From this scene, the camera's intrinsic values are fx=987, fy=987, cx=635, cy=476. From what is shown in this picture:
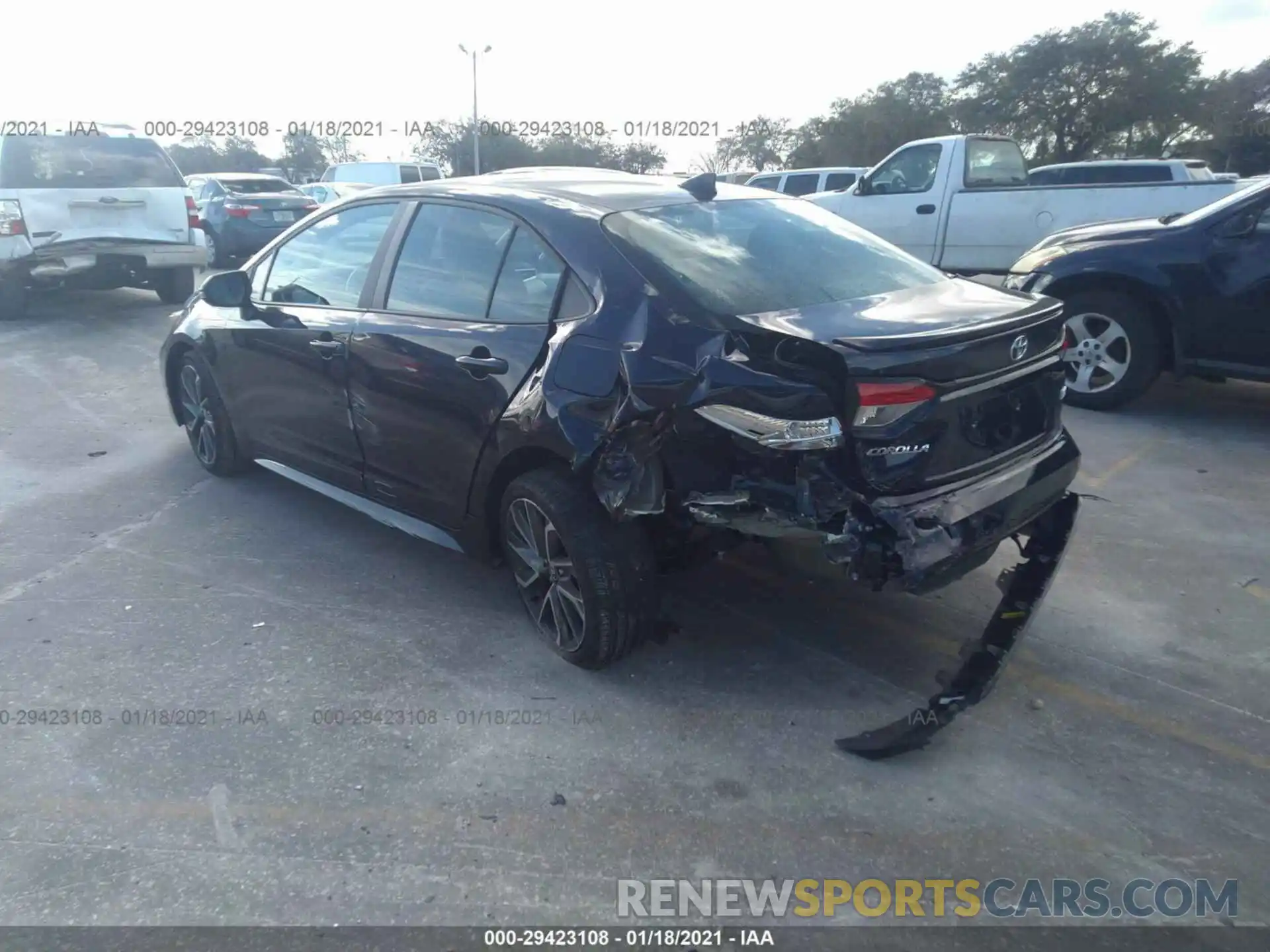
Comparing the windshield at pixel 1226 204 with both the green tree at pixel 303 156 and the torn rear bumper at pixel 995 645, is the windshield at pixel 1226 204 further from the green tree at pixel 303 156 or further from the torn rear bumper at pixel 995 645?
the green tree at pixel 303 156

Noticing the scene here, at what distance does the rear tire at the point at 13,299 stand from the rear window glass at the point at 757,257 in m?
9.02

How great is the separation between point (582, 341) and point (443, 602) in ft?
4.77

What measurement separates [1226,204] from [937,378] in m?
4.51

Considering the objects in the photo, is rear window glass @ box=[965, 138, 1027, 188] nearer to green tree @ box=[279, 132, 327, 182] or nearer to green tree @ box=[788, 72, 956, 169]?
green tree @ box=[788, 72, 956, 169]

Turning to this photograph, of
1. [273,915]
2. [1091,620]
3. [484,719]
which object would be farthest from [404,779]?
[1091,620]

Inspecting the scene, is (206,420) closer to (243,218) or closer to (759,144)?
(243,218)

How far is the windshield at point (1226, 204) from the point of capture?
6105 mm

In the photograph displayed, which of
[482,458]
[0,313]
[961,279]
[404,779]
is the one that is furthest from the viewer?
Result: [0,313]

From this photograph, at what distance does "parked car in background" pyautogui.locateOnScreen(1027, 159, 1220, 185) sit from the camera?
13836mm

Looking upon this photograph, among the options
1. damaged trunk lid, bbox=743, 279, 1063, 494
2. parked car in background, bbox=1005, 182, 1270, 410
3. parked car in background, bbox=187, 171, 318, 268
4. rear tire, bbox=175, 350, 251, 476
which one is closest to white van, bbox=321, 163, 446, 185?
parked car in background, bbox=187, 171, 318, 268

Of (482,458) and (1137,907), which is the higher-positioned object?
(482,458)

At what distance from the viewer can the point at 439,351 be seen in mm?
3836

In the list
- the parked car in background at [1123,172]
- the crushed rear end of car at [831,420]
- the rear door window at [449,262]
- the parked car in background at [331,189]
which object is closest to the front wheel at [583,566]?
the crushed rear end of car at [831,420]

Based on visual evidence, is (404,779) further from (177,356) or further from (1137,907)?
(177,356)
